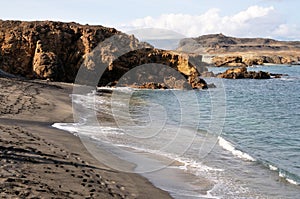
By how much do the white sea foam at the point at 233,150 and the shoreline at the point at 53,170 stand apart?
A: 575cm

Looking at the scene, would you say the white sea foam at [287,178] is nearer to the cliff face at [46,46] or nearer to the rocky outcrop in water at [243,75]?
the cliff face at [46,46]

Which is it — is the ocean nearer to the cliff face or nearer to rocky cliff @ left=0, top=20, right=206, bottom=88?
the cliff face

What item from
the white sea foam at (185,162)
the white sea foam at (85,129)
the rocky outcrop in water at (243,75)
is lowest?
the white sea foam at (185,162)

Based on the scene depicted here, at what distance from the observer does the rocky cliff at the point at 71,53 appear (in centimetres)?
4056

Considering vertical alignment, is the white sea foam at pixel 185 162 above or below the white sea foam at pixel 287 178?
above

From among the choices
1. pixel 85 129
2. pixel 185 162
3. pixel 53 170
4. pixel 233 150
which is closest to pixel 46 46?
pixel 85 129

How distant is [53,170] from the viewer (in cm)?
927

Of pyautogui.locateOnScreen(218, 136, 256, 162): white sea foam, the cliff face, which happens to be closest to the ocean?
pyautogui.locateOnScreen(218, 136, 256, 162): white sea foam

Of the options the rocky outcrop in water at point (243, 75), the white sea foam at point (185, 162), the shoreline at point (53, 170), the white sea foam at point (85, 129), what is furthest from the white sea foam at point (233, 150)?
the rocky outcrop in water at point (243, 75)

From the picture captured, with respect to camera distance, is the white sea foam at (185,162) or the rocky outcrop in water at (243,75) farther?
the rocky outcrop in water at (243,75)

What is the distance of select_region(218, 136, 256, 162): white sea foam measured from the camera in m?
14.9

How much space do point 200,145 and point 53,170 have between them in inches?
346

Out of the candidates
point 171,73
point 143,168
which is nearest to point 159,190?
point 143,168

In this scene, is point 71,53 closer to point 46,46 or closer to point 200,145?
point 46,46
